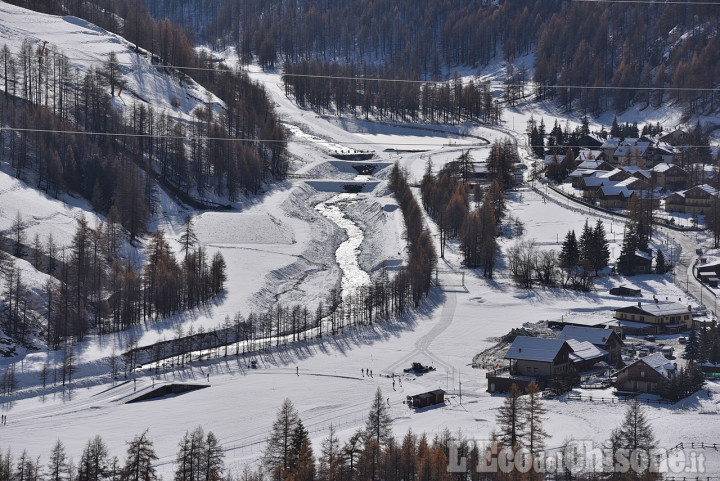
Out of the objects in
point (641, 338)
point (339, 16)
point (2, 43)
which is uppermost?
point (339, 16)

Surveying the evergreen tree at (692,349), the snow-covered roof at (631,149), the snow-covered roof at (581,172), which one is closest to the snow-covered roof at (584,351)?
the evergreen tree at (692,349)

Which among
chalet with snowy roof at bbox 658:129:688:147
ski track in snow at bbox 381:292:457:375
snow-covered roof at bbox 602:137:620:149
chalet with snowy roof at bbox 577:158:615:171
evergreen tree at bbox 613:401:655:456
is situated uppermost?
chalet with snowy roof at bbox 658:129:688:147

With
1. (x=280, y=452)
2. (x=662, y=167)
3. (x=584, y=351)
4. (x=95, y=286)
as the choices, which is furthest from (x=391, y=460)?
(x=662, y=167)

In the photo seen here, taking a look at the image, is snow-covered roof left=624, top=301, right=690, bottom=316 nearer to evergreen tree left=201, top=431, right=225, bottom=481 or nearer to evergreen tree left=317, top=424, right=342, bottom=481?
evergreen tree left=317, top=424, right=342, bottom=481

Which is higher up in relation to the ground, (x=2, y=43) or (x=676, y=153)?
(x=2, y=43)

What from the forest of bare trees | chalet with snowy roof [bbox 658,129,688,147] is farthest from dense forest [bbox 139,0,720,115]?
the forest of bare trees

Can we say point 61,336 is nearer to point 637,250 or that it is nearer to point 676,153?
point 637,250

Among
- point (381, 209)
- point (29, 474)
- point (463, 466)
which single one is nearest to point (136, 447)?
point (29, 474)
